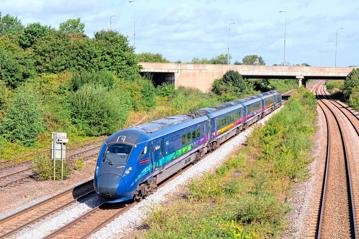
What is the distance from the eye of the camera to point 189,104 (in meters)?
52.4

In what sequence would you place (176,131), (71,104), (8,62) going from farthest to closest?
(8,62) → (71,104) → (176,131)

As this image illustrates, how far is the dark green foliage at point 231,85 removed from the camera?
68812 mm

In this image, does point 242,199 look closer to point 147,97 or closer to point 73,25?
point 147,97

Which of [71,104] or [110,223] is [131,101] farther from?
[110,223]

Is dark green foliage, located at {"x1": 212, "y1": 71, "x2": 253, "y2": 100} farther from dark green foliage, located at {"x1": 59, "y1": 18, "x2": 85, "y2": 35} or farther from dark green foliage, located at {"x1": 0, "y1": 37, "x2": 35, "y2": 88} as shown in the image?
dark green foliage, located at {"x1": 59, "y1": 18, "x2": 85, "y2": 35}

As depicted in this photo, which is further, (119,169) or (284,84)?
(284,84)

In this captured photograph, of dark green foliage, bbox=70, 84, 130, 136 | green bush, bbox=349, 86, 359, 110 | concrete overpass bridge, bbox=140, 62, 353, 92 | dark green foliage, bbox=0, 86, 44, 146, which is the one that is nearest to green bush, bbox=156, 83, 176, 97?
Answer: concrete overpass bridge, bbox=140, 62, 353, 92

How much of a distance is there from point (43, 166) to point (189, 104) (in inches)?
1188

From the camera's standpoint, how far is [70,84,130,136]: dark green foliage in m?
38.7

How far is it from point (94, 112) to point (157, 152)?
63.6 ft

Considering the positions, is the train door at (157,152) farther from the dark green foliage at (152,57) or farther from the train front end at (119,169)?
the dark green foliage at (152,57)

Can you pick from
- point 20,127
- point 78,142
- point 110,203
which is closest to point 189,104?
point 78,142

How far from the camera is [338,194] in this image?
2050 centimetres

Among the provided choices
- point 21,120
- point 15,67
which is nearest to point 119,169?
point 21,120
